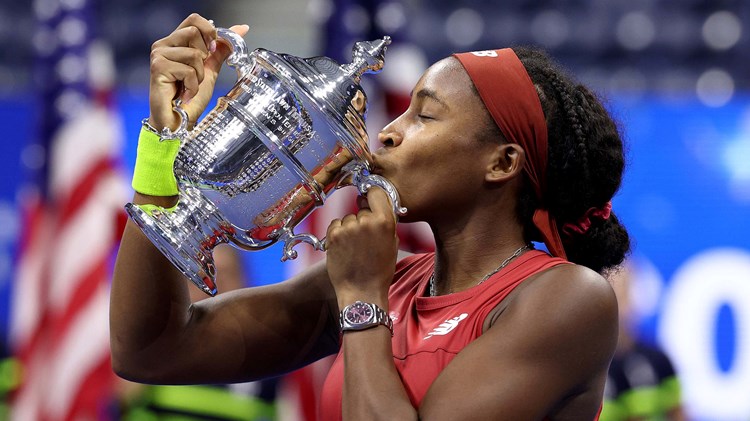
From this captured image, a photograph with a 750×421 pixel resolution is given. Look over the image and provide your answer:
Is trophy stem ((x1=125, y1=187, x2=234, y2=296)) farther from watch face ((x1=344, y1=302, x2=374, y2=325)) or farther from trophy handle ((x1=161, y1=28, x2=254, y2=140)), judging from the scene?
watch face ((x1=344, y1=302, x2=374, y2=325))

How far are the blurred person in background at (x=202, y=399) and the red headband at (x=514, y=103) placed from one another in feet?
7.79

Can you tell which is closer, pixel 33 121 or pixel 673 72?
pixel 33 121

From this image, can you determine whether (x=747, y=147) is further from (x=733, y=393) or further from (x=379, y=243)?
(x=379, y=243)

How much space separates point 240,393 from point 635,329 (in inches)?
66.6

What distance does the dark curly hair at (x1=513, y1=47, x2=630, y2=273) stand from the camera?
1.67 m

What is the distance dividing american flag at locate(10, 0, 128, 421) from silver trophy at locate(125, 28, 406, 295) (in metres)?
2.38

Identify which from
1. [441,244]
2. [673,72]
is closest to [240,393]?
[441,244]

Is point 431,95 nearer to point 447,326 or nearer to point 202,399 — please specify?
point 447,326

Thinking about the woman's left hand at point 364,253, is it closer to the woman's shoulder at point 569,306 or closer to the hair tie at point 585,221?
the woman's shoulder at point 569,306

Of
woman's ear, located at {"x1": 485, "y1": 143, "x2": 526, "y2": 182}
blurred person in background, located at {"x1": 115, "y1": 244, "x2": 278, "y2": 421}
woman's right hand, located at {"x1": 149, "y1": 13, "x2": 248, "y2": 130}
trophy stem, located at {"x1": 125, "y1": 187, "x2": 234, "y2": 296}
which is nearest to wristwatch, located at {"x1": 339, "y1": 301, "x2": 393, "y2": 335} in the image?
trophy stem, located at {"x1": 125, "y1": 187, "x2": 234, "y2": 296}

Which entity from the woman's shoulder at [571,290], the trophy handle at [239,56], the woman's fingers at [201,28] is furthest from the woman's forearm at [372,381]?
the woman's fingers at [201,28]

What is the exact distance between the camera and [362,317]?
59.5 inches

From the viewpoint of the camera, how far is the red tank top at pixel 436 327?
155 cm

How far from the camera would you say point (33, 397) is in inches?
161
